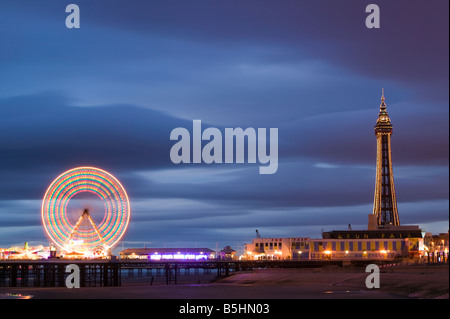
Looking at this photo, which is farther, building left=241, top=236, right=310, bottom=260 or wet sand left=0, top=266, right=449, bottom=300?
building left=241, top=236, right=310, bottom=260

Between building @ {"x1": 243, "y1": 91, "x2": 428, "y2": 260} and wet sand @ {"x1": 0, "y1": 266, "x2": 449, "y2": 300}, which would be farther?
building @ {"x1": 243, "y1": 91, "x2": 428, "y2": 260}

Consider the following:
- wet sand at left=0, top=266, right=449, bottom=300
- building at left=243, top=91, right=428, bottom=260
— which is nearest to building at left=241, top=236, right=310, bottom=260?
building at left=243, top=91, right=428, bottom=260

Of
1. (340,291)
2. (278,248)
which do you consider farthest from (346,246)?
(340,291)

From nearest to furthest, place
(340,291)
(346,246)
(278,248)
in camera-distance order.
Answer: (340,291)
(346,246)
(278,248)

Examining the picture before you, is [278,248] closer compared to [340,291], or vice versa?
[340,291]

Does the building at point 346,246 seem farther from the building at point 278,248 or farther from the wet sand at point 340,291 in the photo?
the wet sand at point 340,291

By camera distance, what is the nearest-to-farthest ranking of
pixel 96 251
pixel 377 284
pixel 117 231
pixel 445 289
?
pixel 445 289, pixel 377 284, pixel 117 231, pixel 96 251

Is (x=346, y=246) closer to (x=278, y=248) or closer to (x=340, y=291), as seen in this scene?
(x=278, y=248)

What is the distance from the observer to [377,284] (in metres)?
87.6

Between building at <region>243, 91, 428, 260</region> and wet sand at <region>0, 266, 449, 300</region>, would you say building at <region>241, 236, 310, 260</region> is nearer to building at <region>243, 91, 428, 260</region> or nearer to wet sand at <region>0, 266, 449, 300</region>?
building at <region>243, 91, 428, 260</region>

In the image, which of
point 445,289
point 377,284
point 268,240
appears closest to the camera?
point 445,289
